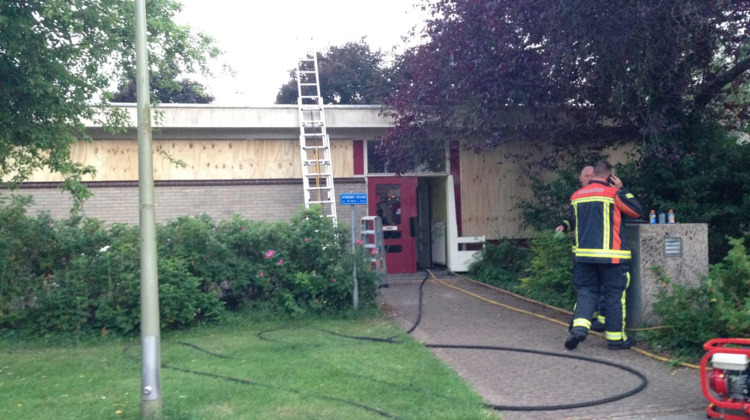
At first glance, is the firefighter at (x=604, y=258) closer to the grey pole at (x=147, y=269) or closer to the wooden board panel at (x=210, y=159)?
the grey pole at (x=147, y=269)

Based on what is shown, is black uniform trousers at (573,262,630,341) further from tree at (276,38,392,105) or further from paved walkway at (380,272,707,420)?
tree at (276,38,392,105)

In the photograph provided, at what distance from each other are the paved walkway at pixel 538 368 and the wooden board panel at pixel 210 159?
456cm

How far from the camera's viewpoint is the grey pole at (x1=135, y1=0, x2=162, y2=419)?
5855 mm

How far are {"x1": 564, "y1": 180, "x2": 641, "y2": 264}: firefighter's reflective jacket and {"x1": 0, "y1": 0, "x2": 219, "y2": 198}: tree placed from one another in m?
6.38

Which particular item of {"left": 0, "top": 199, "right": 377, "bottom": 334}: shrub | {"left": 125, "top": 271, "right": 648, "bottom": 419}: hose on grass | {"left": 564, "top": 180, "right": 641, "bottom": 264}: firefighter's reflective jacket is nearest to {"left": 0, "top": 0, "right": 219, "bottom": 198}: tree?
{"left": 0, "top": 199, "right": 377, "bottom": 334}: shrub

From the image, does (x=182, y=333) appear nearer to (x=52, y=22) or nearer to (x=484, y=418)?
(x=52, y=22)

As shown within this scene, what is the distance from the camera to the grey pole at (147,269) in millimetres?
5855

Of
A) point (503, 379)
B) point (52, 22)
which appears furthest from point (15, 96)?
point (503, 379)

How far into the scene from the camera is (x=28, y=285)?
10.1 metres

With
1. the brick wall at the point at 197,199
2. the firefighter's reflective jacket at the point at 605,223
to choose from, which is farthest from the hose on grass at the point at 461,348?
the brick wall at the point at 197,199

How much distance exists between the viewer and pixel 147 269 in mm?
5887

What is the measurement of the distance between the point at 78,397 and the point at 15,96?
398 cm

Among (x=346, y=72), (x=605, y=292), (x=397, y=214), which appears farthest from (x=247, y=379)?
(x=346, y=72)

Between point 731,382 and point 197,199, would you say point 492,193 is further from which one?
point 731,382
